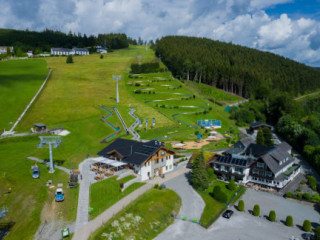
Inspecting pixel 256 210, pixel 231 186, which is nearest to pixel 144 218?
pixel 256 210

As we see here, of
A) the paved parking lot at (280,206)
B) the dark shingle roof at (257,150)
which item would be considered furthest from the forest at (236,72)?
the paved parking lot at (280,206)

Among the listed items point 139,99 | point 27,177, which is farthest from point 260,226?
point 139,99

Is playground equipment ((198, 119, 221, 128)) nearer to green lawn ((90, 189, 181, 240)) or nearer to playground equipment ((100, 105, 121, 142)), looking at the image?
playground equipment ((100, 105, 121, 142))

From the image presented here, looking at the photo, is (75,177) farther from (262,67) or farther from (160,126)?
(262,67)

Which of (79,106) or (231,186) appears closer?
(231,186)

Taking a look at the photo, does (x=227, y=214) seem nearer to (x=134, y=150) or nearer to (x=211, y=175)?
(x=211, y=175)

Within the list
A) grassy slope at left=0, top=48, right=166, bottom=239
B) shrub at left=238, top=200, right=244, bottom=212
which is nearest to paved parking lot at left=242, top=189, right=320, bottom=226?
shrub at left=238, top=200, right=244, bottom=212
